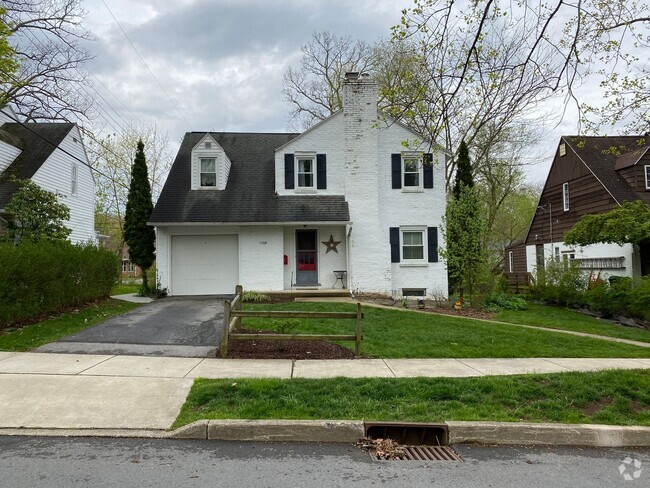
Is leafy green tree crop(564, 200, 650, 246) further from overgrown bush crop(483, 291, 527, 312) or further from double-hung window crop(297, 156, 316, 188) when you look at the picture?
double-hung window crop(297, 156, 316, 188)

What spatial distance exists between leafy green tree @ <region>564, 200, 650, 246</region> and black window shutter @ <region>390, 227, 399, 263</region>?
7121mm

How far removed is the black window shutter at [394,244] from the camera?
56.3 feet

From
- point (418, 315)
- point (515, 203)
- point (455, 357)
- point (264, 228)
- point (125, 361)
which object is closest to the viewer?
point (125, 361)

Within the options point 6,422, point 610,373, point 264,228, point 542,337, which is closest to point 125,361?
point 6,422

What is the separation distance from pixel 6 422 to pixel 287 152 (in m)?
13.9

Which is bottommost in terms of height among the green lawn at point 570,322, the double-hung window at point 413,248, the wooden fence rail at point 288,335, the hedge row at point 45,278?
the green lawn at point 570,322

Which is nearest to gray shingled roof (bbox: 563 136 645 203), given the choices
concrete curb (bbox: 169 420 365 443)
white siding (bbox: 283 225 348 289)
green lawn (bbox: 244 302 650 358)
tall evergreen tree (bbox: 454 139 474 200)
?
tall evergreen tree (bbox: 454 139 474 200)

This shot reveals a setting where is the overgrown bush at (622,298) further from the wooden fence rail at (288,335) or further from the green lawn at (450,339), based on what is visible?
the wooden fence rail at (288,335)

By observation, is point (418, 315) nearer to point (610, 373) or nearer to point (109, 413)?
point (610, 373)

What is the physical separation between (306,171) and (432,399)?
13.2m

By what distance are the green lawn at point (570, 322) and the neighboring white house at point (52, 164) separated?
59.7 feet

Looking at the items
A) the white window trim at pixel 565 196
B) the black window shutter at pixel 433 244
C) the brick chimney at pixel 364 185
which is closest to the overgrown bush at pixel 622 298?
the black window shutter at pixel 433 244

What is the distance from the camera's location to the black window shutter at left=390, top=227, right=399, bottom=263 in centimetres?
1716

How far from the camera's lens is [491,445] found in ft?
14.8
